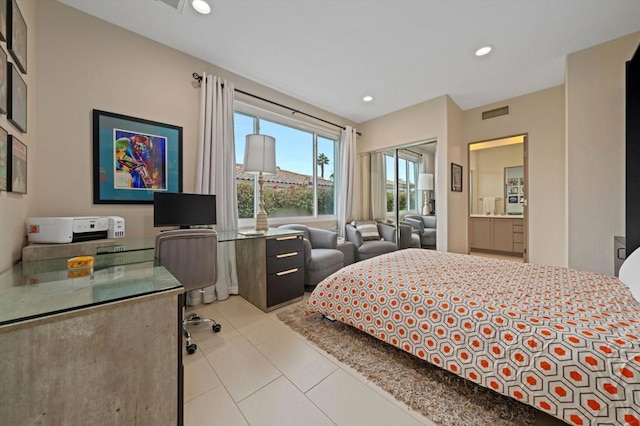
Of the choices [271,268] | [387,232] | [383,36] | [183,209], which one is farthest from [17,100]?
[387,232]

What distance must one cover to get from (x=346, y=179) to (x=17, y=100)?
12.4 ft

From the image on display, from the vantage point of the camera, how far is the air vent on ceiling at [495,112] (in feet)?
12.7

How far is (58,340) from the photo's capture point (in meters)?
0.72

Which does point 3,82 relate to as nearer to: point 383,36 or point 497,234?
point 383,36

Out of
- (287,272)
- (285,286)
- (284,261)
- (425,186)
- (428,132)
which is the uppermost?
(428,132)

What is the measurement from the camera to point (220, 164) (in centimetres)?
275

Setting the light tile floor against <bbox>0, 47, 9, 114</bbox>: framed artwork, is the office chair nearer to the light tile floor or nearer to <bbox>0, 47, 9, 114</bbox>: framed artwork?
the light tile floor

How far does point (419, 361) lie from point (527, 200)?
12.1 feet

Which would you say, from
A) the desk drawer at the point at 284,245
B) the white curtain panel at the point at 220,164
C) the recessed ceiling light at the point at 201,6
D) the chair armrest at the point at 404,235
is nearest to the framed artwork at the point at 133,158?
the white curtain panel at the point at 220,164

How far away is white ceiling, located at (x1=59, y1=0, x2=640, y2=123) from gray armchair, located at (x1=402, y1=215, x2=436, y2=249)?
6.96ft

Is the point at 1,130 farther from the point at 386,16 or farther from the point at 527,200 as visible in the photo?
the point at 527,200

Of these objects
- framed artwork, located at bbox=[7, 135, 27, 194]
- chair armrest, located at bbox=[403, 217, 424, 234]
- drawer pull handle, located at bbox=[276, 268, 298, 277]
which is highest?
framed artwork, located at bbox=[7, 135, 27, 194]

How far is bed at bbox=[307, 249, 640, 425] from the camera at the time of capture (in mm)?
935

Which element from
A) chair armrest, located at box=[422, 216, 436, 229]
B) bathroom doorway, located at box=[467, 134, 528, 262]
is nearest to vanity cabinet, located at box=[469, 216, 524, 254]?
bathroom doorway, located at box=[467, 134, 528, 262]
